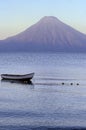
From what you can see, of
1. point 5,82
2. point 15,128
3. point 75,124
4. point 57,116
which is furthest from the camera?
point 5,82

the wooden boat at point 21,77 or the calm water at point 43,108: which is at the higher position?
the wooden boat at point 21,77

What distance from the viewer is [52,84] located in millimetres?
63062

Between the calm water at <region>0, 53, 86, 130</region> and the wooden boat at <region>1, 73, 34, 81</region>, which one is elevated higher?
the wooden boat at <region>1, 73, 34, 81</region>

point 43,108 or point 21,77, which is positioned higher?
point 21,77

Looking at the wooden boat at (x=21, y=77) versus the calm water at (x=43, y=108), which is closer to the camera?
the calm water at (x=43, y=108)

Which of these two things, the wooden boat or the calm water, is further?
the wooden boat

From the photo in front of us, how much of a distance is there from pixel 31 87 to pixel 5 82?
28.0 feet

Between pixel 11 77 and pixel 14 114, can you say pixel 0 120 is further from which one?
pixel 11 77

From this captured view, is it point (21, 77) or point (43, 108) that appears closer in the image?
point (43, 108)

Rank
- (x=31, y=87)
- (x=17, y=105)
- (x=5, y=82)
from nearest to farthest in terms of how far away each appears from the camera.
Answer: (x=17, y=105) < (x=31, y=87) < (x=5, y=82)

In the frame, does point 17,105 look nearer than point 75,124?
No

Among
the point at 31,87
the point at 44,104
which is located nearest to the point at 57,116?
the point at 44,104

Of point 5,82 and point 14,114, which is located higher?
point 5,82

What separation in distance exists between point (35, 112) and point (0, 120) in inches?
192
